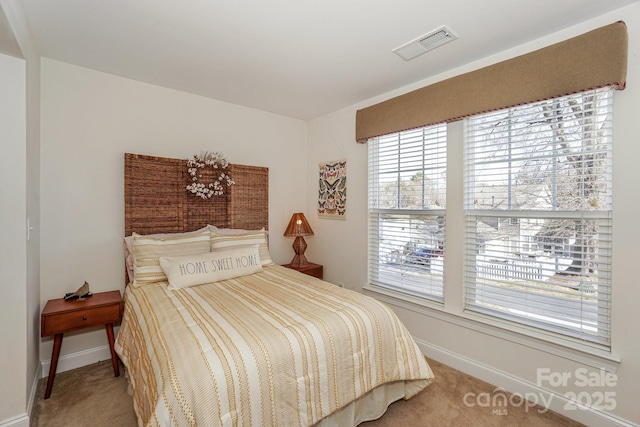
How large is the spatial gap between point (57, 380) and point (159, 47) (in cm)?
266

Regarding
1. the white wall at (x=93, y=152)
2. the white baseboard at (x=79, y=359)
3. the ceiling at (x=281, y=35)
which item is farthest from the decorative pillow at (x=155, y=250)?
the ceiling at (x=281, y=35)

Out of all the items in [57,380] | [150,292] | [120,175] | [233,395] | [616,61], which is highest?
[616,61]

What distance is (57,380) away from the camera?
2.23 meters

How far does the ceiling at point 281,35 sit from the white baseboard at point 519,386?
2.40 m

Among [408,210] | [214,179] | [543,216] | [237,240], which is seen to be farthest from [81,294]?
[543,216]

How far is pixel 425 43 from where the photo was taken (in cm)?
203

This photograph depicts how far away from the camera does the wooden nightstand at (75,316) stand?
201 cm

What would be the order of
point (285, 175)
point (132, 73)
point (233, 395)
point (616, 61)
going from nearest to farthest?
point (233, 395)
point (616, 61)
point (132, 73)
point (285, 175)

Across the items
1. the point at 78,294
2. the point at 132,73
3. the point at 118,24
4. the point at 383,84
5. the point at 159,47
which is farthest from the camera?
the point at 383,84

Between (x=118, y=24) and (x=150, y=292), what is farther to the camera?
(x=150, y=292)

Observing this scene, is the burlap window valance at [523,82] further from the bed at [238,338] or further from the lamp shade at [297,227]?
the bed at [238,338]

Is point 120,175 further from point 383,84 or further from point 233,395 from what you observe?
point 383,84

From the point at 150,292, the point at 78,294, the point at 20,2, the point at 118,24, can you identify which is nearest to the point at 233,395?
the point at 150,292

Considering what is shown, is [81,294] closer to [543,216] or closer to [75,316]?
[75,316]
